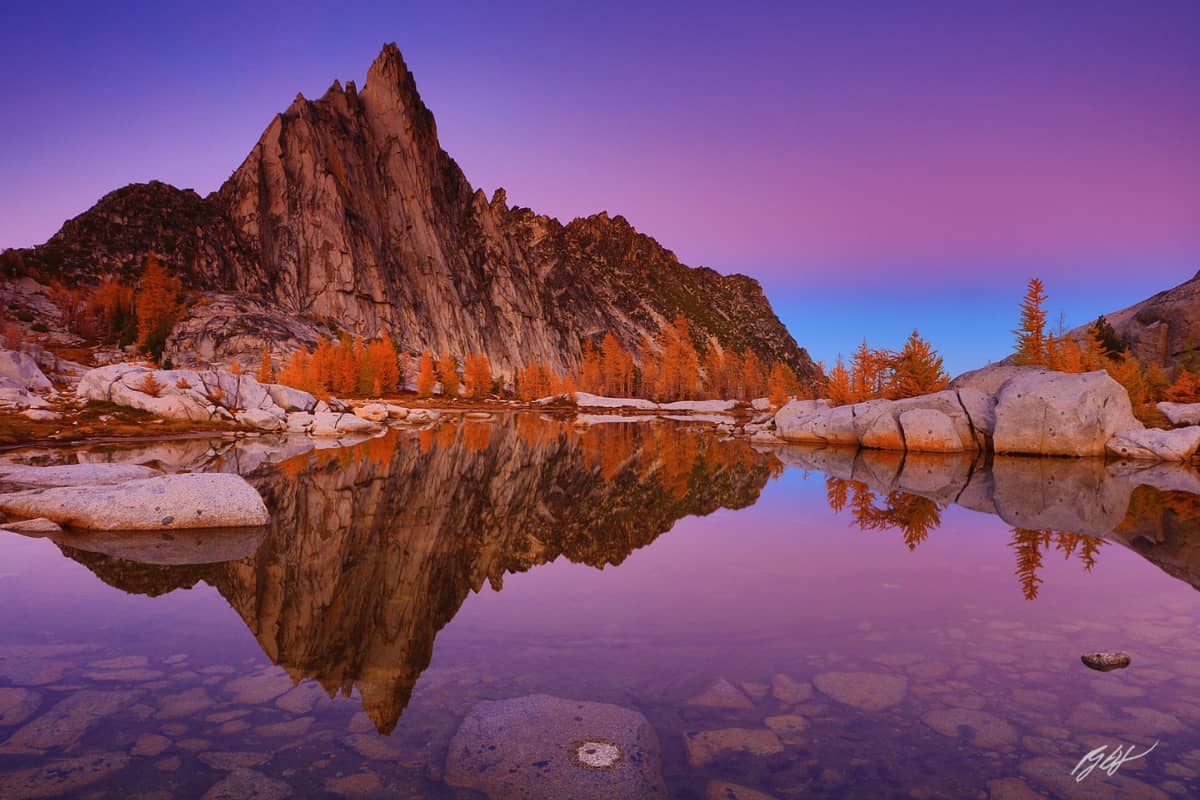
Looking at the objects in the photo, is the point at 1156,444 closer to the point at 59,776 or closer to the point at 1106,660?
the point at 1106,660

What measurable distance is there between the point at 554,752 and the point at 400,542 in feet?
27.9

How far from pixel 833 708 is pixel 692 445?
35.5 metres

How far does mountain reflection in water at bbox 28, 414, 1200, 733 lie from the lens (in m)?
8.55

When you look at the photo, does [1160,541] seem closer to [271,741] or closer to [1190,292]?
[271,741]

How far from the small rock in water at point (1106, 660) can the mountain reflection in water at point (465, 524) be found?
327 centimetres

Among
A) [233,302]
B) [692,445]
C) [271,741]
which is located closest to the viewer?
[271,741]

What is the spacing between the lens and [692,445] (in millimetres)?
41625

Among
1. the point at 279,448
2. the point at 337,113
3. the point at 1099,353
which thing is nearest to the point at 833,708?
the point at 279,448

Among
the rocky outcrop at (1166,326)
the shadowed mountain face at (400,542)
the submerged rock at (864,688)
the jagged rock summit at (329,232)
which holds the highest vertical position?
the jagged rock summit at (329,232)

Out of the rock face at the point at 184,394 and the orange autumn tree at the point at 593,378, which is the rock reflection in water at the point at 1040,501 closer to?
the rock face at the point at 184,394

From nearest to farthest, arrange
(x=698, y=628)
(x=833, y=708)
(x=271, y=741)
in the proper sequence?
(x=271, y=741), (x=833, y=708), (x=698, y=628)

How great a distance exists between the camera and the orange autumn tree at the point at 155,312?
325 feet
